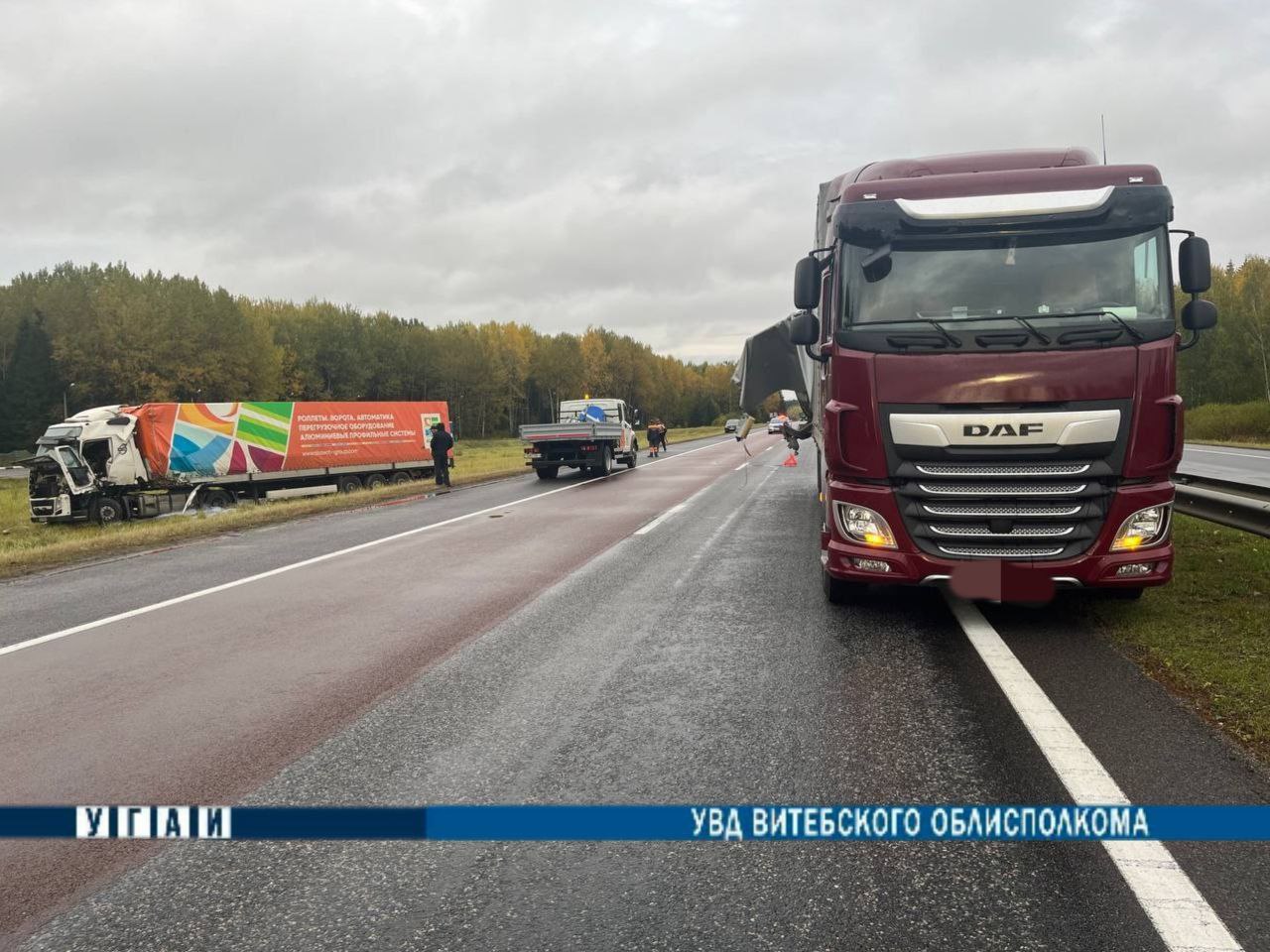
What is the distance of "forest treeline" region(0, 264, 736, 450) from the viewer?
64.7m

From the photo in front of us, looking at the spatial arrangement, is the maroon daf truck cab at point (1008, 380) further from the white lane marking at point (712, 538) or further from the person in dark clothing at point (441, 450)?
the person in dark clothing at point (441, 450)

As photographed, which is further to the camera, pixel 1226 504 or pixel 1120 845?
pixel 1226 504

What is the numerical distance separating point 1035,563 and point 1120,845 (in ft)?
9.47

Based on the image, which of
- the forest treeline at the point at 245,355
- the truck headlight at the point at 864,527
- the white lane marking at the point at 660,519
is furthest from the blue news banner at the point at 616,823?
the forest treeline at the point at 245,355

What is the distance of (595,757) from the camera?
150 inches

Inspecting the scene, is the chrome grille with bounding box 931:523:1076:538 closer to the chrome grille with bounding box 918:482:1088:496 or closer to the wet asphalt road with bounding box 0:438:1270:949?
the chrome grille with bounding box 918:482:1088:496

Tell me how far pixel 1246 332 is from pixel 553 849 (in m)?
77.7

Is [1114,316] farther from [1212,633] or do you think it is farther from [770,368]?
[770,368]

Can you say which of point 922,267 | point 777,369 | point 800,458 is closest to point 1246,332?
point 800,458

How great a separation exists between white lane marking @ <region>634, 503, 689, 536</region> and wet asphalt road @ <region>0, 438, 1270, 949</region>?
12.9 feet

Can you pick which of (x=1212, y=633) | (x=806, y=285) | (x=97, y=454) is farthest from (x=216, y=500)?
(x=1212, y=633)

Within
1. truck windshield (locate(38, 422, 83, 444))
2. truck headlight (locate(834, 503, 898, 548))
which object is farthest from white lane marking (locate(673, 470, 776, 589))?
truck windshield (locate(38, 422, 83, 444))

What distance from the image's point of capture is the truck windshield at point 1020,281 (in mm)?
5633

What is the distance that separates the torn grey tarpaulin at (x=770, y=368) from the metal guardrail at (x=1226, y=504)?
191 inches
